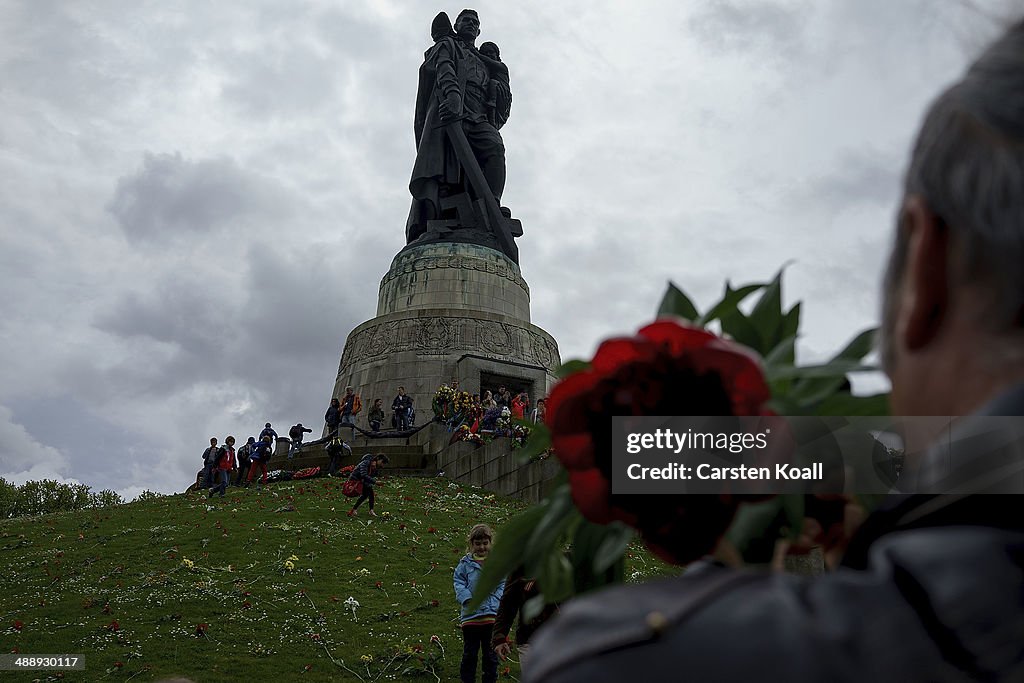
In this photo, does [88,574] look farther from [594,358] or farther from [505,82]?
[505,82]

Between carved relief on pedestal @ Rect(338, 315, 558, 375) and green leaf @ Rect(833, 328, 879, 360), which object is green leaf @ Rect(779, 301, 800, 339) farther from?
carved relief on pedestal @ Rect(338, 315, 558, 375)

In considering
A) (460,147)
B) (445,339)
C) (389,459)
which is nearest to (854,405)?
(389,459)

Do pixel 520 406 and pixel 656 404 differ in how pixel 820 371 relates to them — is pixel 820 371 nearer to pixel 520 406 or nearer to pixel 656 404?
pixel 656 404

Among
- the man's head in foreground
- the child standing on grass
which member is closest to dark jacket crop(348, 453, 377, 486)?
the child standing on grass

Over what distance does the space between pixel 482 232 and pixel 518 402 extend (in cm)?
955

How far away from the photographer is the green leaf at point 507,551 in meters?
1.31

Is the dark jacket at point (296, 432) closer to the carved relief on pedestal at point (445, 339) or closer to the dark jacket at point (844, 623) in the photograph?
the carved relief on pedestal at point (445, 339)

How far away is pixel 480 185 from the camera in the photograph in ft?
96.3

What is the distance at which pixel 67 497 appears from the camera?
50.2m

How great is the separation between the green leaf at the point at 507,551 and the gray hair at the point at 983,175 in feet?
2.05

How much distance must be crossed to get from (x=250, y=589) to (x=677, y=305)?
10738 millimetres

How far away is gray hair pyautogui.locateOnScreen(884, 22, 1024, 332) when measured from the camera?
2.87 ft

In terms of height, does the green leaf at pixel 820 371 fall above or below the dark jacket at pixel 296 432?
below

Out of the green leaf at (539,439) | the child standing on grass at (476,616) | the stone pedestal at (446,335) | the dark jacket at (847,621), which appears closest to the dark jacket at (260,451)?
the stone pedestal at (446,335)
